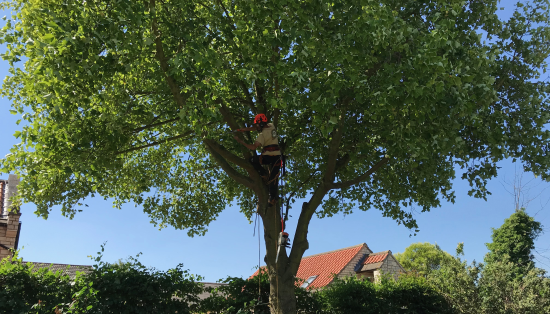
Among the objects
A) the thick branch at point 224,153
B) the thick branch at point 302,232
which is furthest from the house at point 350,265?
the thick branch at point 224,153

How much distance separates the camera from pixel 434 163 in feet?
34.7

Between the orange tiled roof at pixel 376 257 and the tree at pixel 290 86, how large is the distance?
50.9 ft

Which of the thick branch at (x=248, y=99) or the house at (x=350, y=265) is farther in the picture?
the house at (x=350, y=265)

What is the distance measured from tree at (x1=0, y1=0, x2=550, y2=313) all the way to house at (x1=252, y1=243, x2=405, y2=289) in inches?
612

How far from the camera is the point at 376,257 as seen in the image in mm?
28297

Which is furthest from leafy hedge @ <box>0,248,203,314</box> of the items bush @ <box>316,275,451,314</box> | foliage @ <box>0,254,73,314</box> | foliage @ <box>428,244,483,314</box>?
foliage @ <box>428,244,483,314</box>

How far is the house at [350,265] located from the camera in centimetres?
2742

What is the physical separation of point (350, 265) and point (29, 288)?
21.8 m

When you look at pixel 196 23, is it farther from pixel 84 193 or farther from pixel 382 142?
pixel 84 193

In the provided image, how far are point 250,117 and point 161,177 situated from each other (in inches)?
197

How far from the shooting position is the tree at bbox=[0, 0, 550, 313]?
8.40 m

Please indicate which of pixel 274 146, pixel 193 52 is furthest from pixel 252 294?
pixel 193 52

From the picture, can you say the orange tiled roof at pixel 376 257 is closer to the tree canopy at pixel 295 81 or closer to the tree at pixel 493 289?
the tree at pixel 493 289

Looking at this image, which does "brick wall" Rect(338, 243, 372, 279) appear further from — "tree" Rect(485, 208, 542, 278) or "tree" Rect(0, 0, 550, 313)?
"tree" Rect(0, 0, 550, 313)
